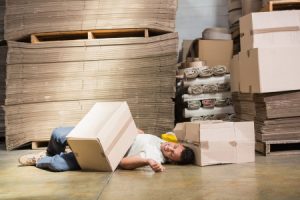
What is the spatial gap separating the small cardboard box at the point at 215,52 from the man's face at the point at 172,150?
2.89 meters

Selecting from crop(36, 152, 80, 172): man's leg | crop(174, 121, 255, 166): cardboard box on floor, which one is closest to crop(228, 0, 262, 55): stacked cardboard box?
crop(174, 121, 255, 166): cardboard box on floor

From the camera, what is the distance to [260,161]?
420cm

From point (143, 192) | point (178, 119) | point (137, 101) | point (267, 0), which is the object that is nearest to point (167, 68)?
point (137, 101)

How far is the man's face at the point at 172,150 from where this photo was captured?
13.3 ft

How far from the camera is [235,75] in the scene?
216 inches

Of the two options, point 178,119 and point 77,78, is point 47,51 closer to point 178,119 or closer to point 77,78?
point 77,78

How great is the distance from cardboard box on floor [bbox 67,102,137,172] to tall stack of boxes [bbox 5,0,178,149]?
4.81 feet

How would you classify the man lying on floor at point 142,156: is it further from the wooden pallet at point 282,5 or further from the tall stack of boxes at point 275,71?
the wooden pallet at point 282,5

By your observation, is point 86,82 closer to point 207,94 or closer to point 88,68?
point 88,68

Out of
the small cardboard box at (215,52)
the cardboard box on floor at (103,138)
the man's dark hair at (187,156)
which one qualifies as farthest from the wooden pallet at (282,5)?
the cardboard box on floor at (103,138)

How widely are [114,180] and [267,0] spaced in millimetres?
3382

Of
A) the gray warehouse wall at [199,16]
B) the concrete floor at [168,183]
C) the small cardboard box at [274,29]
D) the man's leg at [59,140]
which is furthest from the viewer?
the gray warehouse wall at [199,16]

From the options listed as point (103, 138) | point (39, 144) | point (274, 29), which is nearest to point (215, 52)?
point (274, 29)

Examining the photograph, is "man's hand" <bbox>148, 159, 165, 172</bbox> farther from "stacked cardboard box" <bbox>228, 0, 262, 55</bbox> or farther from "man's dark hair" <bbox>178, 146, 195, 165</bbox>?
"stacked cardboard box" <bbox>228, 0, 262, 55</bbox>
